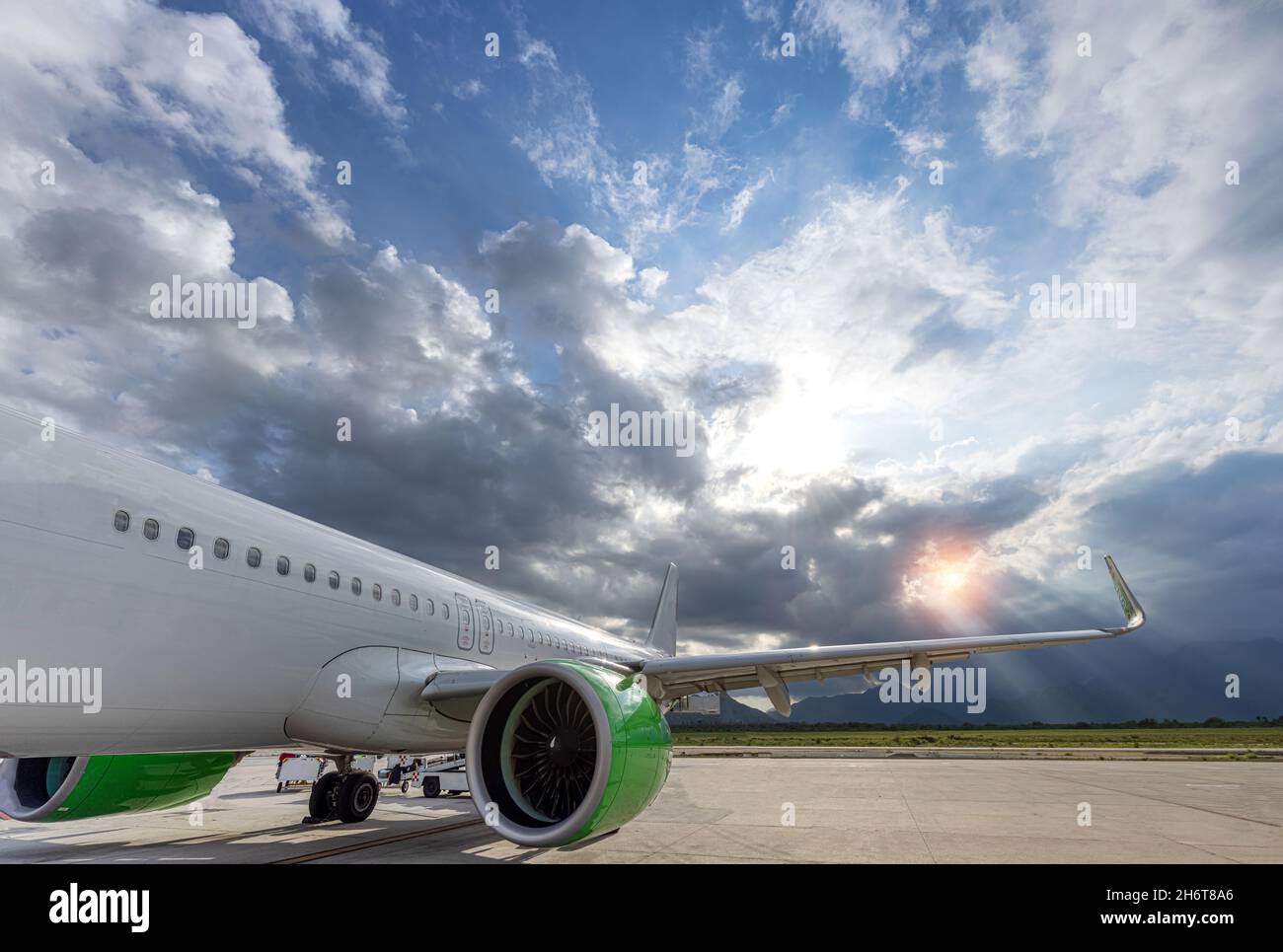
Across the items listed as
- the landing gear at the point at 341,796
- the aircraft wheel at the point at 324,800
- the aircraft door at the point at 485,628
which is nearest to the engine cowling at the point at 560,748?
the aircraft door at the point at 485,628

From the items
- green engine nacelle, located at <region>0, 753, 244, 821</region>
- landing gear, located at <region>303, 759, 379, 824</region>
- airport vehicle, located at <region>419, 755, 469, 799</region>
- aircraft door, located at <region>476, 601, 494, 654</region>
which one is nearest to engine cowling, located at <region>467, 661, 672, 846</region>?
aircraft door, located at <region>476, 601, 494, 654</region>

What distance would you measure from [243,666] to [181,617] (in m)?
0.88

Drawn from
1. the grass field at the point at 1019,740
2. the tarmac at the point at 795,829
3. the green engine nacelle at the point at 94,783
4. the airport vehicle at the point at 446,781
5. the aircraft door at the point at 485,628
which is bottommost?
the grass field at the point at 1019,740

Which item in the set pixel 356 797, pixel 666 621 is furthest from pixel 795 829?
pixel 666 621

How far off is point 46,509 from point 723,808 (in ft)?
36.5

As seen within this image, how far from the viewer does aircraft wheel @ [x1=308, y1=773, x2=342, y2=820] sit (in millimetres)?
12016

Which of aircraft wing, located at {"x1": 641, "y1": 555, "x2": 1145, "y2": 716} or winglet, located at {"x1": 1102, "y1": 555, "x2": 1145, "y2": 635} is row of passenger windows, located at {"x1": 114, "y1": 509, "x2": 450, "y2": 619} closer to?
aircraft wing, located at {"x1": 641, "y1": 555, "x2": 1145, "y2": 716}

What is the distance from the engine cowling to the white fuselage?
2.14 meters

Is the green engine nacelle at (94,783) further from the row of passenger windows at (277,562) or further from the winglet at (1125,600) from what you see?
the winglet at (1125,600)

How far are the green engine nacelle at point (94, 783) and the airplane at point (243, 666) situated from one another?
0.8 inches

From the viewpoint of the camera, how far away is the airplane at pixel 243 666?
5449mm

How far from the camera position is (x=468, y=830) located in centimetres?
1095
